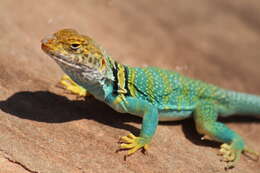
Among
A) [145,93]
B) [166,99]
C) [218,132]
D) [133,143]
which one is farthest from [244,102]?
[133,143]

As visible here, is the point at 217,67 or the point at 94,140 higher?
the point at 217,67

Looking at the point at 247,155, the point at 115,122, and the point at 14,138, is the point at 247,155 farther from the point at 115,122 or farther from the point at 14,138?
the point at 14,138

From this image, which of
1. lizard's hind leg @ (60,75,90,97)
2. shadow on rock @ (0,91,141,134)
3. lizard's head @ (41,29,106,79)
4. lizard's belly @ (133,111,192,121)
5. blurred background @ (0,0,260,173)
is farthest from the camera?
lizard's hind leg @ (60,75,90,97)

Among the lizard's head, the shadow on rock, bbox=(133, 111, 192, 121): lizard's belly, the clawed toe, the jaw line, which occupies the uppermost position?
the lizard's head

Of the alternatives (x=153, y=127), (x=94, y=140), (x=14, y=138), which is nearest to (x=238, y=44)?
(x=153, y=127)

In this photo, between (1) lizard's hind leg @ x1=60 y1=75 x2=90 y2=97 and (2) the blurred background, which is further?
(1) lizard's hind leg @ x1=60 y1=75 x2=90 y2=97

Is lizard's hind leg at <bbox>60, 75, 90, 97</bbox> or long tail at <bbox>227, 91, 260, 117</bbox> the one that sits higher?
long tail at <bbox>227, 91, 260, 117</bbox>

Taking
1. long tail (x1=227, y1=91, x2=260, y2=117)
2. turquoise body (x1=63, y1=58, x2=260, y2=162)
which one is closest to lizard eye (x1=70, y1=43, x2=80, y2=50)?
turquoise body (x1=63, y1=58, x2=260, y2=162)

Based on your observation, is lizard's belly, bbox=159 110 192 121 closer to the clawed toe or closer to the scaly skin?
the scaly skin
